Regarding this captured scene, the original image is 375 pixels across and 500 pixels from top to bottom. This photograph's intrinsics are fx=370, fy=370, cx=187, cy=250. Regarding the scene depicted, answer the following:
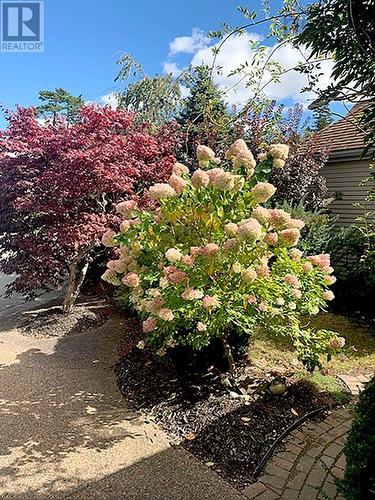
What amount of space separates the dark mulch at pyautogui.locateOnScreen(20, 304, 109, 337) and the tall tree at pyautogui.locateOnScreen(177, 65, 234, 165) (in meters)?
3.40

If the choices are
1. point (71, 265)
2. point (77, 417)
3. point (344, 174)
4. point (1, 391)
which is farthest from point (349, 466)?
point (344, 174)

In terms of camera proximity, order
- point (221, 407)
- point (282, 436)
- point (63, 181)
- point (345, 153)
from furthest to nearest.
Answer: point (345, 153) → point (63, 181) → point (221, 407) → point (282, 436)

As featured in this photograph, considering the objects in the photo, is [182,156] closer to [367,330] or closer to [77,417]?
[367,330]

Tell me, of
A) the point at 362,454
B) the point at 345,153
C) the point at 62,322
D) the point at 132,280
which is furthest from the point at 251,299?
the point at 345,153

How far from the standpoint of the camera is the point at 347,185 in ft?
30.0

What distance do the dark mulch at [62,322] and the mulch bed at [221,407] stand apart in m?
1.83

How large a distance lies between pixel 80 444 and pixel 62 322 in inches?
129

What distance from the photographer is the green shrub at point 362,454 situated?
1.81 metres

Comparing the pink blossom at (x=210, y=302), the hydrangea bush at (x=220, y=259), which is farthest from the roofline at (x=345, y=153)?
the pink blossom at (x=210, y=302)

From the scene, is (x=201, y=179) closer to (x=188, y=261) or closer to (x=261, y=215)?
(x=261, y=215)

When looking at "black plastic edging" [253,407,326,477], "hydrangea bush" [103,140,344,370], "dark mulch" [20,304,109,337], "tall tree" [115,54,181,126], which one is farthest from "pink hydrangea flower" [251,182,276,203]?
"tall tree" [115,54,181,126]

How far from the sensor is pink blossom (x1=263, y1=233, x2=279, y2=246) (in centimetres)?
316

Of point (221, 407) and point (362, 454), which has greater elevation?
point (362, 454)

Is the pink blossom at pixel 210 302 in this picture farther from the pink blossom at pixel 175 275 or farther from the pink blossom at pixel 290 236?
the pink blossom at pixel 290 236
